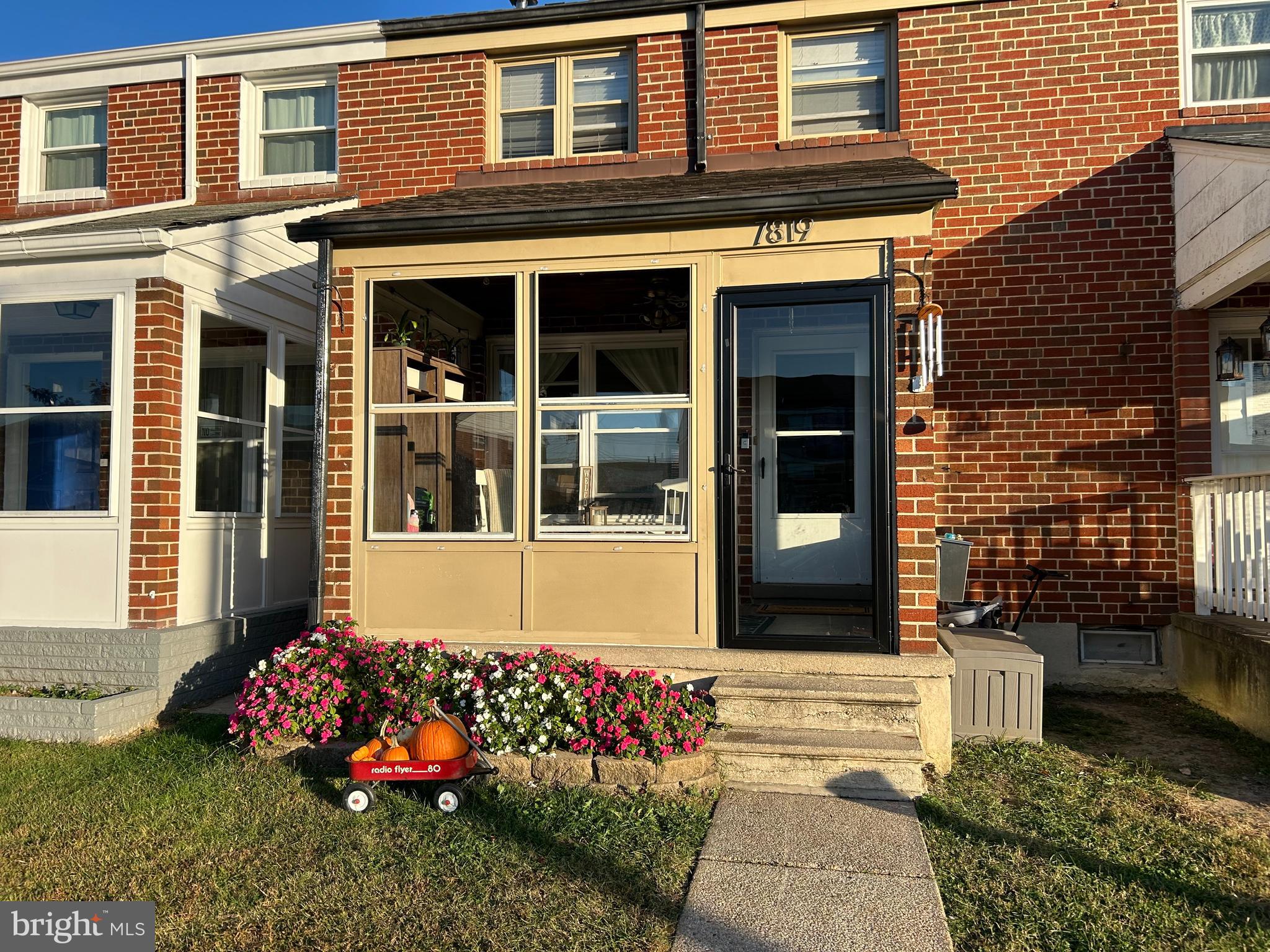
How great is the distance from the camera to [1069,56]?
714 centimetres

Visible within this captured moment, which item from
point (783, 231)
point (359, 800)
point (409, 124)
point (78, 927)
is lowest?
point (78, 927)

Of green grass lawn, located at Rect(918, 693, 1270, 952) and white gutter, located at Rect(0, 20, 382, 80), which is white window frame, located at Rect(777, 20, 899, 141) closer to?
white gutter, located at Rect(0, 20, 382, 80)

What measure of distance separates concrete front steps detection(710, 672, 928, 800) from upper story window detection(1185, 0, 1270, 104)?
221 inches

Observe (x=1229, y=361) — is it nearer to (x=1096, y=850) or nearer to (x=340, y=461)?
(x=1096, y=850)

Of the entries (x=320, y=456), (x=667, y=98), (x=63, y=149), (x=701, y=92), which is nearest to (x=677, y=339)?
(x=320, y=456)

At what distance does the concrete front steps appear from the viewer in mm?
4656

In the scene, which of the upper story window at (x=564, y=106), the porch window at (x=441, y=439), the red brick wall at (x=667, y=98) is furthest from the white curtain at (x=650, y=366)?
the upper story window at (x=564, y=106)

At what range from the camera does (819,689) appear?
5.05 m

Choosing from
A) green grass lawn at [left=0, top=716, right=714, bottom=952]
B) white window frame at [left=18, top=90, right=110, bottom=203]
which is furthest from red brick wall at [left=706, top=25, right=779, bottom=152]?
white window frame at [left=18, top=90, right=110, bottom=203]

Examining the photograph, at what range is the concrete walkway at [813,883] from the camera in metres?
Result: 3.11

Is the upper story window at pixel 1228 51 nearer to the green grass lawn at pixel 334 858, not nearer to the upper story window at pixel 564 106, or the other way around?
the upper story window at pixel 564 106

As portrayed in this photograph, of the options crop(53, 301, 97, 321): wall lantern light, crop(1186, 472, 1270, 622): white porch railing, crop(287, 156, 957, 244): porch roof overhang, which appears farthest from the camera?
crop(53, 301, 97, 321): wall lantern light

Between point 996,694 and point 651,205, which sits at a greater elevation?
point 651,205

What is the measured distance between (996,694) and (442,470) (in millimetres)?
3842
